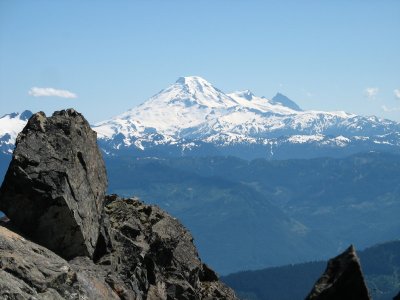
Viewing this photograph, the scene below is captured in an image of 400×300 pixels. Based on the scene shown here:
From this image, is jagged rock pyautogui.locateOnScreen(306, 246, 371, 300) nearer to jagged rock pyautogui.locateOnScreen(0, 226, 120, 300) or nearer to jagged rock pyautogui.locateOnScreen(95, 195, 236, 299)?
jagged rock pyautogui.locateOnScreen(0, 226, 120, 300)

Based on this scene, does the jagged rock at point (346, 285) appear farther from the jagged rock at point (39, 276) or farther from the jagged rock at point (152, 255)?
the jagged rock at point (152, 255)

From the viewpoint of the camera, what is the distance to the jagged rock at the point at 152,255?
37594 mm

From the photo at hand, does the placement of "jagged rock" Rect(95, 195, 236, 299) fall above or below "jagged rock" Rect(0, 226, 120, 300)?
above

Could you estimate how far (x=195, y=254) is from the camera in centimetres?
4859

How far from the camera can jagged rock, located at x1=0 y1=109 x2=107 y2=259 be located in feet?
109

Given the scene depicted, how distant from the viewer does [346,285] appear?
21391 mm

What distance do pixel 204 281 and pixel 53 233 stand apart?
18559 mm

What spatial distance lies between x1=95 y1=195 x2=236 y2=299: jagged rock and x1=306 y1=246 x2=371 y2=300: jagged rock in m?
15.8

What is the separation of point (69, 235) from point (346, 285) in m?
17.4

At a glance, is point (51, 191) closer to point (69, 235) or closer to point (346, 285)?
point (69, 235)

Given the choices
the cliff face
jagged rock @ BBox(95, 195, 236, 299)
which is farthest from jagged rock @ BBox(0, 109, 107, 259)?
jagged rock @ BBox(95, 195, 236, 299)

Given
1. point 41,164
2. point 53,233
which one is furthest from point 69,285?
point 41,164

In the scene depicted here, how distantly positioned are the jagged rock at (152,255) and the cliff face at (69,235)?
73mm

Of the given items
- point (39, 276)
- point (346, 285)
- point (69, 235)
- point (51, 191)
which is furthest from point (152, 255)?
point (346, 285)
